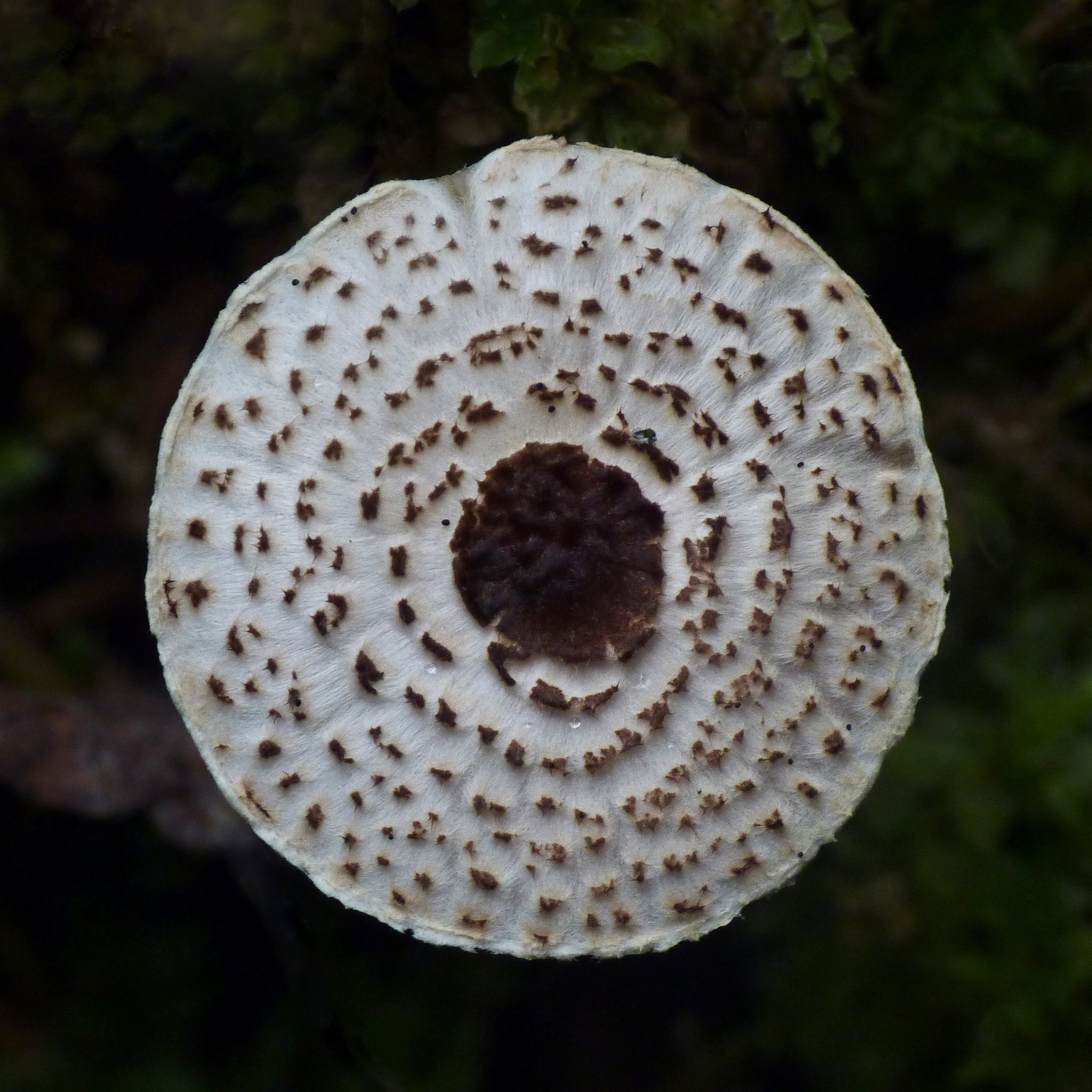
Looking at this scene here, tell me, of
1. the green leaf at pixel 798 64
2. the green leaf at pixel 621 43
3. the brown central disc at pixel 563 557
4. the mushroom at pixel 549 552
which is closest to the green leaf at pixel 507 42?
the green leaf at pixel 621 43

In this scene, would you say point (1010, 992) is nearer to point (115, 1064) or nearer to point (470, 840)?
point (470, 840)

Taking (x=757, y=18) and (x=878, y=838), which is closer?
(x=757, y=18)

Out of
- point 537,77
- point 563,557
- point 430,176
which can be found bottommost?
point 563,557

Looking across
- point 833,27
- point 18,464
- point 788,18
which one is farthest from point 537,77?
point 18,464

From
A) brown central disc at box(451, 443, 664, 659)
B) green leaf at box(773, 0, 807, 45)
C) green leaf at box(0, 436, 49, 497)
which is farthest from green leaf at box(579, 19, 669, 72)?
green leaf at box(0, 436, 49, 497)

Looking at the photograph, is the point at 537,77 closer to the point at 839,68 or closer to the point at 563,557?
the point at 839,68

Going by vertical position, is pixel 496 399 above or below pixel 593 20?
below

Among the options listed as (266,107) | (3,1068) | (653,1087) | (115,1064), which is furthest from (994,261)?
(3,1068)
